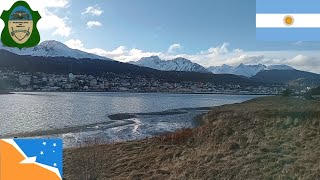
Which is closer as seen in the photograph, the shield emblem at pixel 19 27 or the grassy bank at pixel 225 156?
the shield emblem at pixel 19 27

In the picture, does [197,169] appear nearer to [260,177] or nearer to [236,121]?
[260,177]

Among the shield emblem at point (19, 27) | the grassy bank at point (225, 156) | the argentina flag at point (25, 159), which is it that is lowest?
the grassy bank at point (225, 156)

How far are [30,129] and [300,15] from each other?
38.9 meters

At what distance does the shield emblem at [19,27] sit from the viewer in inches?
235

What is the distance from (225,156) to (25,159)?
11.3 meters

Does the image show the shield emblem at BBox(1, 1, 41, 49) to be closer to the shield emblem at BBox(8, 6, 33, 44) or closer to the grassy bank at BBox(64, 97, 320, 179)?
the shield emblem at BBox(8, 6, 33, 44)

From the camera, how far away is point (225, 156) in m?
15.4

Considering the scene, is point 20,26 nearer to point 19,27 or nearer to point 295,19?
point 19,27

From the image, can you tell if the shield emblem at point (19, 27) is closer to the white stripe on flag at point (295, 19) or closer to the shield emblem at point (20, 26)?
the shield emblem at point (20, 26)

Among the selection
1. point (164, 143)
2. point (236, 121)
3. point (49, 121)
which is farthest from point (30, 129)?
point (236, 121)

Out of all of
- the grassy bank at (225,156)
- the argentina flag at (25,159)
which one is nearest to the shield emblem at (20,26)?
the argentina flag at (25,159)

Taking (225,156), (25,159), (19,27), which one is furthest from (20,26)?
(225,156)

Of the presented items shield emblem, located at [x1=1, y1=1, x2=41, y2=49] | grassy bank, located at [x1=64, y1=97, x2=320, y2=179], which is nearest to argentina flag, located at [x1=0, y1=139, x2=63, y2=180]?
shield emblem, located at [x1=1, y1=1, x2=41, y2=49]

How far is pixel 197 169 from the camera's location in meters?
14.1
